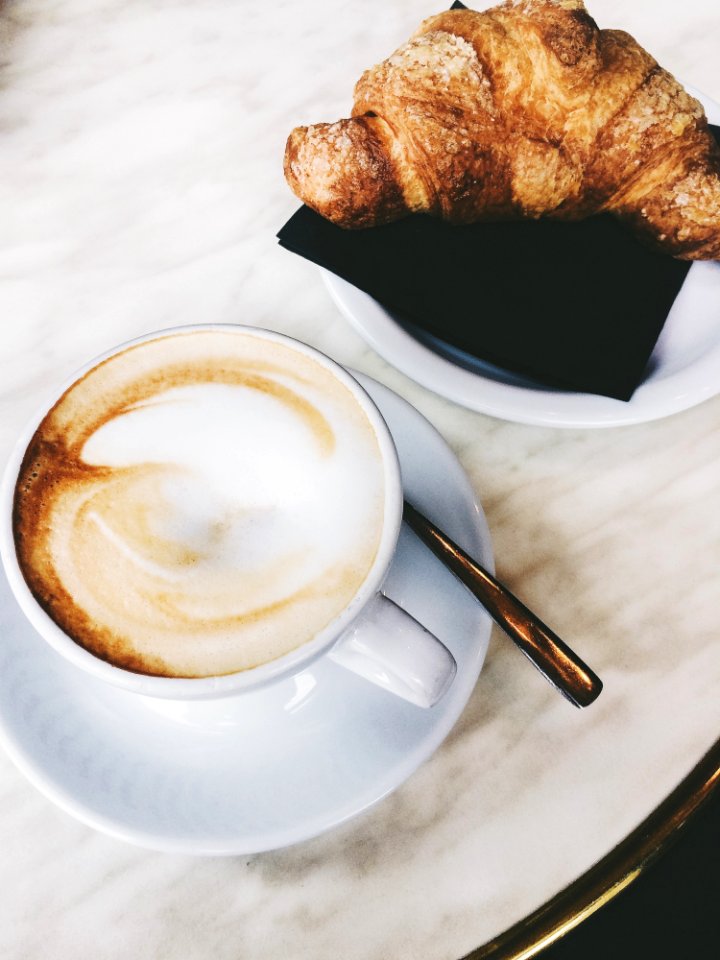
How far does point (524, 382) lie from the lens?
588mm

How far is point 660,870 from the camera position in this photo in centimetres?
95

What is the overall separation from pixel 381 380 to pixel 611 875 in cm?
40

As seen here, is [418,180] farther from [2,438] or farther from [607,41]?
[2,438]

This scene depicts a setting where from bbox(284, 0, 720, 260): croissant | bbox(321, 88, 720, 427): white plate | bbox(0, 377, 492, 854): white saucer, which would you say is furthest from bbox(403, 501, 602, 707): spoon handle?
bbox(284, 0, 720, 260): croissant

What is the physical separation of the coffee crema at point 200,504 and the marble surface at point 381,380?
163mm

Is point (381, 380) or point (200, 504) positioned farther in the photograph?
point (381, 380)

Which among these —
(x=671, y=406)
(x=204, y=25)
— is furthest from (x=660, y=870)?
(x=204, y=25)

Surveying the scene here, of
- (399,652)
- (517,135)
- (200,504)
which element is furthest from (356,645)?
(517,135)

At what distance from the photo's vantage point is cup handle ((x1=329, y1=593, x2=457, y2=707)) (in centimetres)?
39

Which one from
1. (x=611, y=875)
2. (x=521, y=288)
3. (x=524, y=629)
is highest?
(x=521, y=288)

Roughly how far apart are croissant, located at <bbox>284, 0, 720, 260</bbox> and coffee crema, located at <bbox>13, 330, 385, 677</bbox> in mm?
241

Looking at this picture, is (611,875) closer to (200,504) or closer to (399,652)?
(399,652)

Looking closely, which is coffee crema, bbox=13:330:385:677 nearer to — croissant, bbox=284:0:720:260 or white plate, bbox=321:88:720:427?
white plate, bbox=321:88:720:427

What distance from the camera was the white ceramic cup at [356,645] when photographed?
0.36 meters
